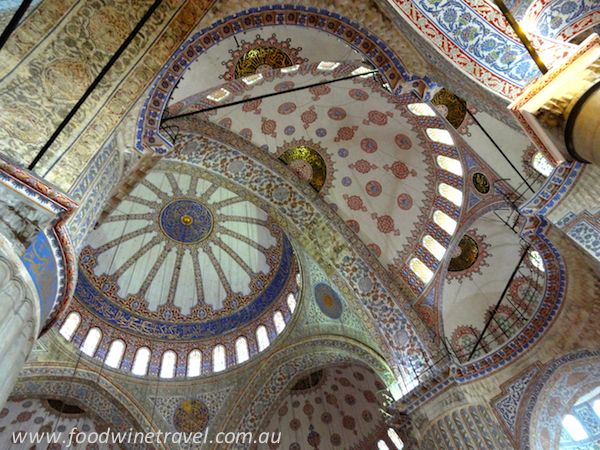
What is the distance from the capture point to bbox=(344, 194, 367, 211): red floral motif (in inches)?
347

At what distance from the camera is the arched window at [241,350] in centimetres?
1148

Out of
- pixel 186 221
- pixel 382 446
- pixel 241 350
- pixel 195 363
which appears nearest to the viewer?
pixel 382 446

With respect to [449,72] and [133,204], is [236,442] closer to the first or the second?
[133,204]

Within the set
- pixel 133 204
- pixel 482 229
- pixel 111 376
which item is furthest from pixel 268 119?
pixel 111 376

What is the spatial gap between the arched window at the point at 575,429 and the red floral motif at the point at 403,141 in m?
6.25

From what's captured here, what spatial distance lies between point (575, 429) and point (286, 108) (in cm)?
898

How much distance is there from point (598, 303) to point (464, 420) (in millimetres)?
2880

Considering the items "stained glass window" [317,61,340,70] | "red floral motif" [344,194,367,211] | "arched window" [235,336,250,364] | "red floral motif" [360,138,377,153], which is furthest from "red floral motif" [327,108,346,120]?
"arched window" [235,336,250,364]

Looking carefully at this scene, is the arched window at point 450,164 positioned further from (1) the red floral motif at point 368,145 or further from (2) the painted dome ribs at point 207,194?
(2) the painted dome ribs at point 207,194

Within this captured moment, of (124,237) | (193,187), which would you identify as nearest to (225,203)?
(193,187)

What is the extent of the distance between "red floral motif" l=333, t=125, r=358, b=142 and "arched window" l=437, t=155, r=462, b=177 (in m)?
2.02

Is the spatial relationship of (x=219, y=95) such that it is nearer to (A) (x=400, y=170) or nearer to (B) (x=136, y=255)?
(A) (x=400, y=170)

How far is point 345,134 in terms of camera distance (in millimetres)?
8508

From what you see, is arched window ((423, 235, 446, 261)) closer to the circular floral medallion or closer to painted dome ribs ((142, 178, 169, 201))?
the circular floral medallion
